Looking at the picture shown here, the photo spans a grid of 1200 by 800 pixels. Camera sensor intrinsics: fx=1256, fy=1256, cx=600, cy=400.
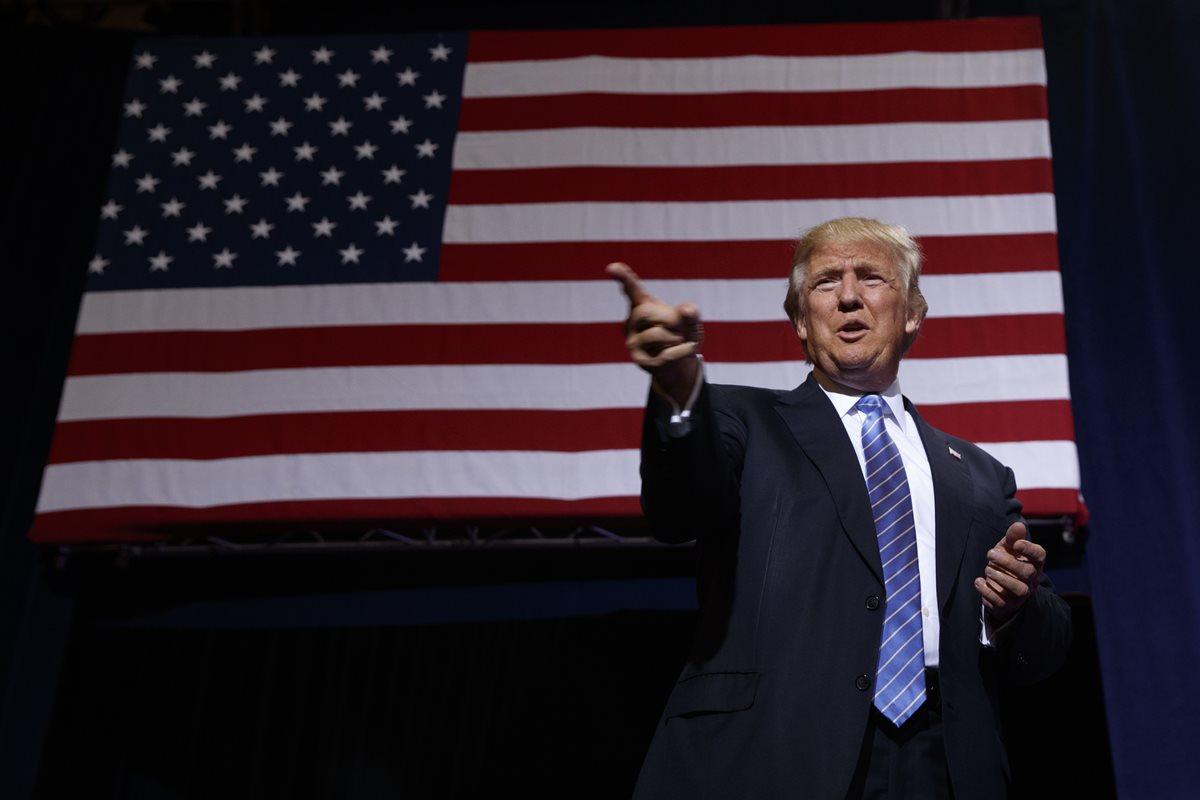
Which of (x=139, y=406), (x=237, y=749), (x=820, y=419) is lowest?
(x=237, y=749)

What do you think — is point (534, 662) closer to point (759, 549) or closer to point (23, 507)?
point (23, 507)

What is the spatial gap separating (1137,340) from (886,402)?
1.78 m

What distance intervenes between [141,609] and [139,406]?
1.91 feet

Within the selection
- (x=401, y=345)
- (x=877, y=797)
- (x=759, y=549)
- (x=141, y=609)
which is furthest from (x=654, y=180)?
(x=877, y=797)

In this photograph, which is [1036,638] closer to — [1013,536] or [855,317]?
[1013,536]

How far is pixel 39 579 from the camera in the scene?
11.4 feet

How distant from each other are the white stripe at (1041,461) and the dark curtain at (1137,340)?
0.16m

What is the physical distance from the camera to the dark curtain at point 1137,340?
2.96 m

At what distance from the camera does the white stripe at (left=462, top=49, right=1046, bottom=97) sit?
3.54 metres

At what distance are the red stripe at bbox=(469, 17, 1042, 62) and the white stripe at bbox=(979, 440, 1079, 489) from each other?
4.01ft

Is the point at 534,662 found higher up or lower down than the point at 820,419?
lower down

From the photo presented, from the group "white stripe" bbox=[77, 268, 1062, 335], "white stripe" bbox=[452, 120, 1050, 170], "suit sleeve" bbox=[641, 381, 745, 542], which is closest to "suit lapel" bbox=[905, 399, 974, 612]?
"suit sleeve" bbox=[641, 381, 745, 542]

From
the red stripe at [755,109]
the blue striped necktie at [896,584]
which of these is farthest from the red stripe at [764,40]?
the blue striped necktie at [896,584]

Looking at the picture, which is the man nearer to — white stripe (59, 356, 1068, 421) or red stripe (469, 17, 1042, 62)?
white stripe (59, 356, 1068, 421)
